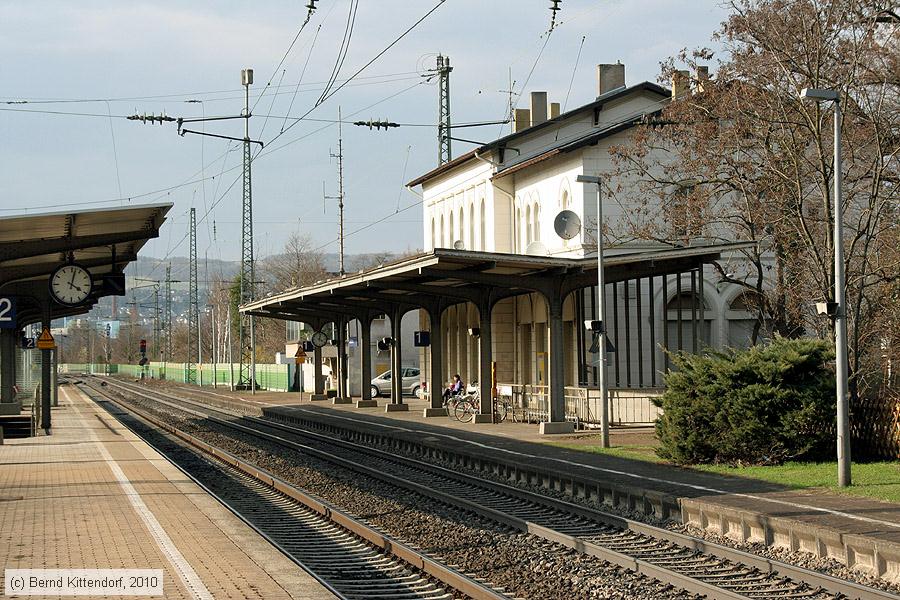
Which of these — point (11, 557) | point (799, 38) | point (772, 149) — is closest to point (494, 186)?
point (772, 149)

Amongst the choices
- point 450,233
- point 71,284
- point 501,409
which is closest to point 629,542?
point 71,284

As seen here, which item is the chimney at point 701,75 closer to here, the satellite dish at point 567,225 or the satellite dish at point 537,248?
the satellite dish at point 567,225

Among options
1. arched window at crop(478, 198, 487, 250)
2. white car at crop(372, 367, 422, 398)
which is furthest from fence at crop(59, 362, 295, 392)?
arched window at crop(478, 198, 487, 250)

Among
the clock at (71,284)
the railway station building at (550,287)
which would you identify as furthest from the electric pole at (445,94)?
the clock at (71,284)

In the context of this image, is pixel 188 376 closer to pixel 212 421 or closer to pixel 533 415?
pixel 212 421

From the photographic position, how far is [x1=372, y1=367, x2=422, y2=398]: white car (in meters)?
58.3

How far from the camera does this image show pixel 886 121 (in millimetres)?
22828

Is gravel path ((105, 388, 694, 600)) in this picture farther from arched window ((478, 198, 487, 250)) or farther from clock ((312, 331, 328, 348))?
clock ((312, 331, 328, 348))

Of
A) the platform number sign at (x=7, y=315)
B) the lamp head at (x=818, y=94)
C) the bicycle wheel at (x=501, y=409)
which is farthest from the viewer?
the bicycle wheel at (x=501, y=409)

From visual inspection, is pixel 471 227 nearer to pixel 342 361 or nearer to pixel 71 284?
pixel 342 361

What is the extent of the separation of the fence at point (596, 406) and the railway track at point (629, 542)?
7701 millimetres

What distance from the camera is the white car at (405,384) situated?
58.3 metres

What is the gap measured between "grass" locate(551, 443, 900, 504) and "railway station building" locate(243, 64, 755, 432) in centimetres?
639

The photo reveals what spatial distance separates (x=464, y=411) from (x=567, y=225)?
704 centimetres
